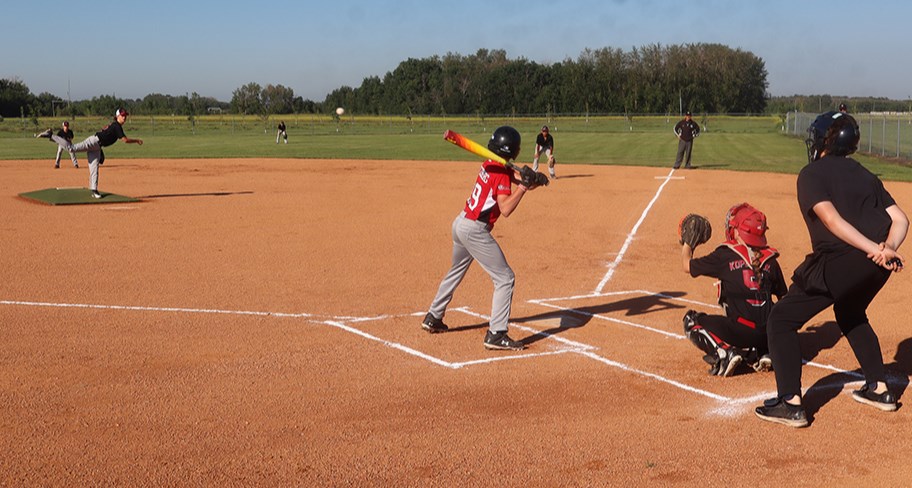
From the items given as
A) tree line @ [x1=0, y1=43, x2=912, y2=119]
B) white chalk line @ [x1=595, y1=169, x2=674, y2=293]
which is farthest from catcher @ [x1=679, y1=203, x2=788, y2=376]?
tree line @ [x1=0, y1=43, x2=912, y2=119]

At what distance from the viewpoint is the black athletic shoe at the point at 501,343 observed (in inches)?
331

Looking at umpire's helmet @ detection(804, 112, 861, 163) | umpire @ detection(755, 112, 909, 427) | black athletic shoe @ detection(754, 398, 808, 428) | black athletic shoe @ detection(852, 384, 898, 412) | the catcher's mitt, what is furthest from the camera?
the catcher's mitt

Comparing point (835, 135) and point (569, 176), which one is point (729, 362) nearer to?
point (835, 135)

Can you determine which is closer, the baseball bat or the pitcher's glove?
the pitcher's glove

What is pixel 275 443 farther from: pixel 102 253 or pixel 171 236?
pixel 171 236

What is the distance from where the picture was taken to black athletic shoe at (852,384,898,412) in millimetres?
6668

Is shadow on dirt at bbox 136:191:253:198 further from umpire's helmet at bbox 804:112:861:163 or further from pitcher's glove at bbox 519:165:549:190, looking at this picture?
umpire's helmet at bbox 804:112:861:163

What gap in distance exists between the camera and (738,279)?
7543mm

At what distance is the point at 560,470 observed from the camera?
561 cm

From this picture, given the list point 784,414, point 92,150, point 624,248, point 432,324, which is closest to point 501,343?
point 432,324

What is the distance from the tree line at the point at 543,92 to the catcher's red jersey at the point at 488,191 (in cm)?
9794

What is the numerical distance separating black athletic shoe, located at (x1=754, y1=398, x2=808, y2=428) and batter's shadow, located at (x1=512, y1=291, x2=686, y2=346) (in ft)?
9.38

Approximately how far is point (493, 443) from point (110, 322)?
535cm

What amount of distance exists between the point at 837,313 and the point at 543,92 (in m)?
115
